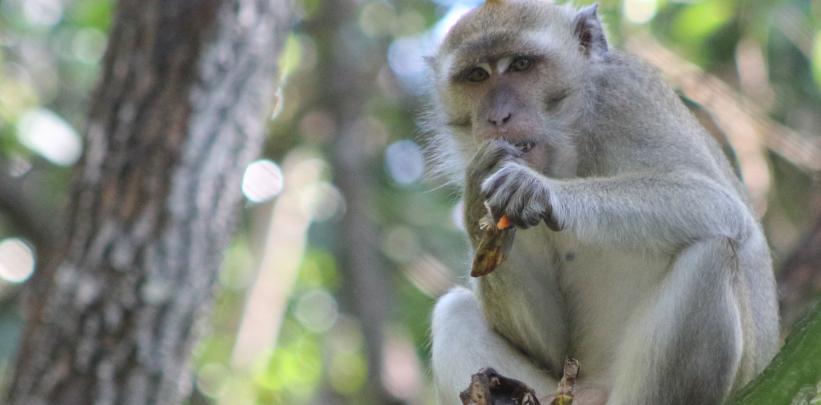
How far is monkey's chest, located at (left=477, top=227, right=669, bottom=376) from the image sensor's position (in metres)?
4.55

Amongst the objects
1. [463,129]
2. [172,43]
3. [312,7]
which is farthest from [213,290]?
→ [312,7]

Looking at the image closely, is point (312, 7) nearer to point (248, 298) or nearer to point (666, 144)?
point (248, 298)

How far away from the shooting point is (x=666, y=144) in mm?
4523

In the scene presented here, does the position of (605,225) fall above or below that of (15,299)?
below

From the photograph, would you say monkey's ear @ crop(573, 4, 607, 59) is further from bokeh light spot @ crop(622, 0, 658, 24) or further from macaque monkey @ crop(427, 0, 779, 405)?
bokeh light spot @ crop(622, 0, 658, 24)

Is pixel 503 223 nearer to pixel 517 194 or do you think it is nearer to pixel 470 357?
pixel 517 194

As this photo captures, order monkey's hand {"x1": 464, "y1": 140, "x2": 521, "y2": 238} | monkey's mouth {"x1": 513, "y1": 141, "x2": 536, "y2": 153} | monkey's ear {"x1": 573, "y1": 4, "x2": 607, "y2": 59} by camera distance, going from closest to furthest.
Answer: monkey's hand {"x1": 464, "y1": 140, "x2": 521, "y2": 238} → monkey's mouth {"x1": 513, "y1": 141, "x2": 536, "y2": 153} → monkey's ear {"x1": 573, "y1": 4, "x2": 607, "y2": 59}

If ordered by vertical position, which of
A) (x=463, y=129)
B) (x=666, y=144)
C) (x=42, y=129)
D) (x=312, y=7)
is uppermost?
(x=312, y=7)

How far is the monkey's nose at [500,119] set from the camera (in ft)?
14.3

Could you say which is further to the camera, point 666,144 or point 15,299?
point 15,299

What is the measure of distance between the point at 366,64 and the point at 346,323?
3079mm

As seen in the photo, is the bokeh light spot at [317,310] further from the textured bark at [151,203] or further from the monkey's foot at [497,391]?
the monkey's foot at [497,391]

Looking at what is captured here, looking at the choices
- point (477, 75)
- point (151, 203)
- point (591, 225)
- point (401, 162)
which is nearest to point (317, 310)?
point (401, 162)

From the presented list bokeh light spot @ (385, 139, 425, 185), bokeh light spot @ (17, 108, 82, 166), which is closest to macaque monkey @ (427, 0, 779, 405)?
bokeh light spot @ (17, 108, 82, 166)
